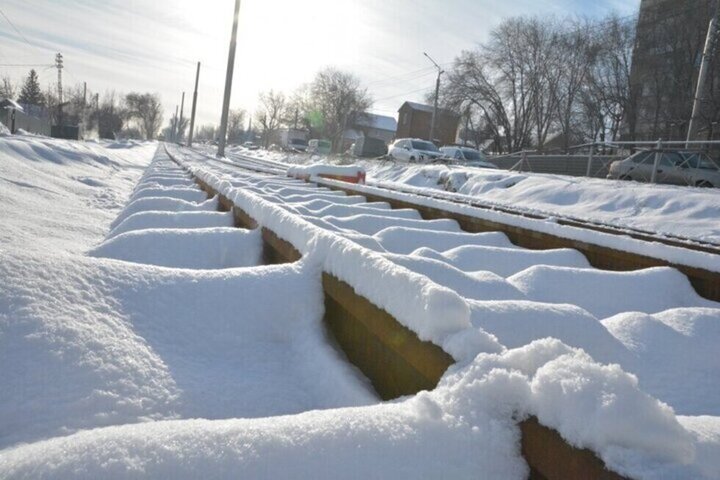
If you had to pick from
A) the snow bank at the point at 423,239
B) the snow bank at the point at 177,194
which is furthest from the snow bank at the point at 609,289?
the snow bank at the point at 177,194

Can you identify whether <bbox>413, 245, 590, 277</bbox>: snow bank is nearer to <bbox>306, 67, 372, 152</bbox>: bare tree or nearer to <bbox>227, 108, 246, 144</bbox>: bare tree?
<bbox>306, 67, 372, 152</bbox>: bare tree

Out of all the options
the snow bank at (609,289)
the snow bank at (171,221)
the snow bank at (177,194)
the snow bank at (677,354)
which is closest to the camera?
the snow bank at (677,354)

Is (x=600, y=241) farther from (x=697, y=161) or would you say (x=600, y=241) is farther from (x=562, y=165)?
(x=562, y=165)

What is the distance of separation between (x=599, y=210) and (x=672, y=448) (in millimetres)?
10827

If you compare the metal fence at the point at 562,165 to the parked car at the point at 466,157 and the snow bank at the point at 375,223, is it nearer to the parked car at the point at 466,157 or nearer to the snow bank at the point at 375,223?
the parked car at the point at 466,157

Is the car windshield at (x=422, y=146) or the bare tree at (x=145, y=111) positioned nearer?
the car windshield at (x=422, y=146)

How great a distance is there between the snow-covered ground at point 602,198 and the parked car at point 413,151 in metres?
8.92

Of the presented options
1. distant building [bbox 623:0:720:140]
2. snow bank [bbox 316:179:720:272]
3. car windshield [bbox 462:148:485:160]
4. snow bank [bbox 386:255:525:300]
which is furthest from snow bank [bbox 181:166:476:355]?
distant building [bbox 623:0:720:140]

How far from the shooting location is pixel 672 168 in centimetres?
1498

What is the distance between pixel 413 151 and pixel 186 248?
82.2ft

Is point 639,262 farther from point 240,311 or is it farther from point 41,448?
point 41,448

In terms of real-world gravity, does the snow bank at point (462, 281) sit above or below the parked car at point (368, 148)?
below

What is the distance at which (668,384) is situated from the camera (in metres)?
1.67

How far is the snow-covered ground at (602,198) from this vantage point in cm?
872
